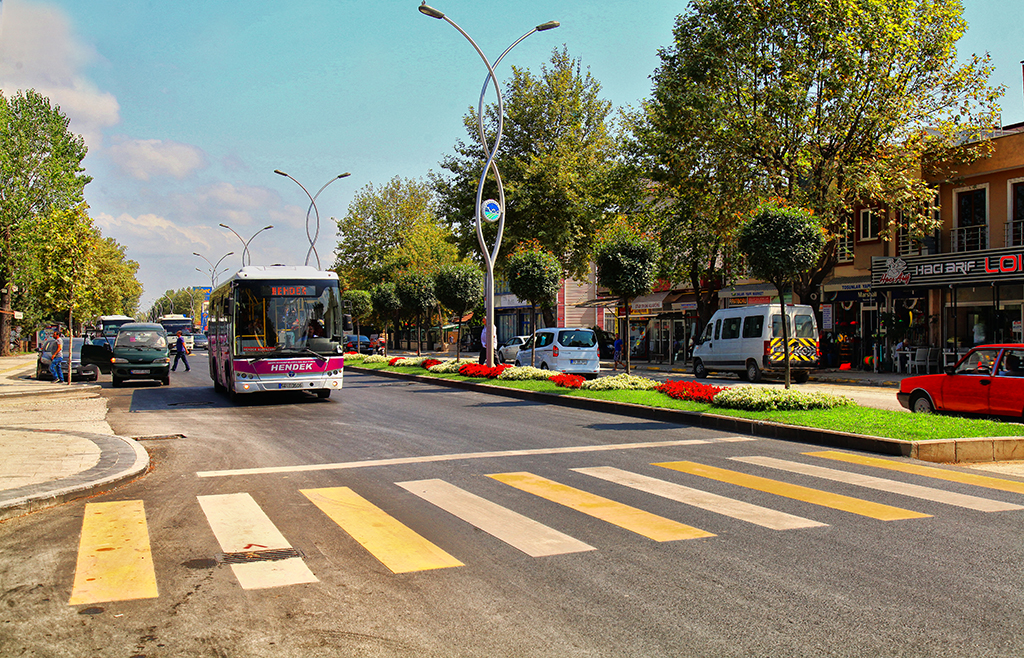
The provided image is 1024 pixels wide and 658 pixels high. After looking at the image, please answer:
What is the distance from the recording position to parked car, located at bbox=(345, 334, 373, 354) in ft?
177

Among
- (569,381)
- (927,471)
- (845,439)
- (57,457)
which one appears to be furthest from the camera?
(569,381)

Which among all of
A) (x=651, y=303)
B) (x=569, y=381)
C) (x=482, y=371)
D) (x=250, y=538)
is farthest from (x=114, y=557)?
(x=651, y=303)

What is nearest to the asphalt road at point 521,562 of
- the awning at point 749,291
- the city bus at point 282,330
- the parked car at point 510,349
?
A: the city bus at point 282,330

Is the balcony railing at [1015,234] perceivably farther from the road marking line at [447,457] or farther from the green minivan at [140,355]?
the green minivan at [140,355]

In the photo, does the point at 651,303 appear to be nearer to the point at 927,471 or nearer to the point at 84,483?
the point at 927,471

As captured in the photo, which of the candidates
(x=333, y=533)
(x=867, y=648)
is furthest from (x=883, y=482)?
(x=333, y=533)

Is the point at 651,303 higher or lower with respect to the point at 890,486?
higher

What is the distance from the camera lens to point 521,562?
5262mm

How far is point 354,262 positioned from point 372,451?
57.0m

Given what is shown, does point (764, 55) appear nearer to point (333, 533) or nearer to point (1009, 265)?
point (1009, 265)

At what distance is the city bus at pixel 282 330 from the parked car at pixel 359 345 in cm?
3235

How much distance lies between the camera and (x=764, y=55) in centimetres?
2825

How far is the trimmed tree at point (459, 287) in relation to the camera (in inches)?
1273

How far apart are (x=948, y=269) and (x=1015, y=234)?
9.72 feet
